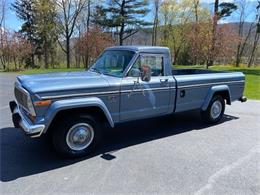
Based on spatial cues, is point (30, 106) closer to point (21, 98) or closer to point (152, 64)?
point (21, 98)

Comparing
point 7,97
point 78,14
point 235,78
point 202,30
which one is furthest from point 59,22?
point 235,78

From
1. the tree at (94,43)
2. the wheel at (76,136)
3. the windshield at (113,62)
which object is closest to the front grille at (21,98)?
the wheel at (76,136)

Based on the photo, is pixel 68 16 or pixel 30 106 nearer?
pixel 30 106

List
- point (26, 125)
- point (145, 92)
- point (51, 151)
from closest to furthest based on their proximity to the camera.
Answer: point (26, 125), point (51, 151), point (145, 92)

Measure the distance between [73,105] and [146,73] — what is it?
1.56m

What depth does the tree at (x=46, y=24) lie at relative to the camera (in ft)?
107

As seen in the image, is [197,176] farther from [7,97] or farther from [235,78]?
[7,97]

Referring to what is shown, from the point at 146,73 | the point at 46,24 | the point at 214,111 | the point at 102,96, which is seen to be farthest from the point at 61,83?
the point at 46,24

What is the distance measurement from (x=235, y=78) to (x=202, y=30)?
50.5 ft

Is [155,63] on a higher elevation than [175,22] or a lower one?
lower

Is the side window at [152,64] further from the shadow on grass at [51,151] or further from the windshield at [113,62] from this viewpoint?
the shadow on grass at [51,151]

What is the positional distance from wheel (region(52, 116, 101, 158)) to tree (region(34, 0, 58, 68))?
32.1 m

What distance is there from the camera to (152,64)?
533 cm

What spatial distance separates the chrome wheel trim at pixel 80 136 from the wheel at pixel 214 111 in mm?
3200
